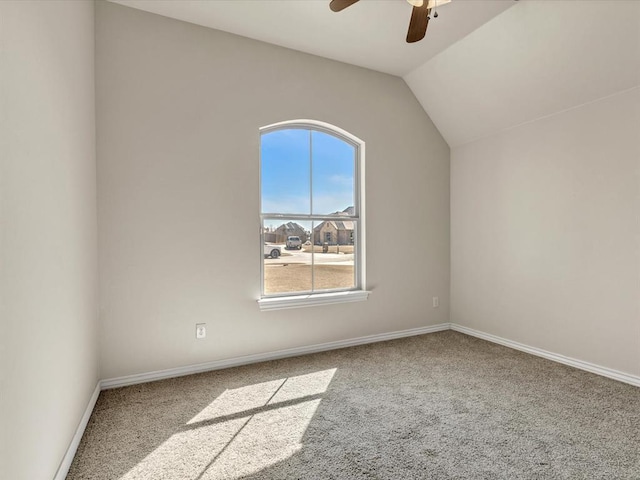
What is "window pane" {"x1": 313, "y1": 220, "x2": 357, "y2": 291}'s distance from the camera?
141 inches

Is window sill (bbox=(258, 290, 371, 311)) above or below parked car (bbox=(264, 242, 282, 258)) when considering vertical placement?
below

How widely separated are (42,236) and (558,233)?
374 centimetres

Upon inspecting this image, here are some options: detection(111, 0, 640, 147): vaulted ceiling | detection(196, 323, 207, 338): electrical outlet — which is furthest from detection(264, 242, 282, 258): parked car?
detection(111, 0, 640, 147): vaulted ceiling

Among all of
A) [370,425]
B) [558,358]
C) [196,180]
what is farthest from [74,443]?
[558,358]

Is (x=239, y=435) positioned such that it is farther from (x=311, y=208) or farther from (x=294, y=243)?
(x=311, y=208)

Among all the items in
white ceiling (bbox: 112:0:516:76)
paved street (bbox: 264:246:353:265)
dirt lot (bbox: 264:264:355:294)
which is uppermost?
white ceiling (bbox: 112:0:516:76)

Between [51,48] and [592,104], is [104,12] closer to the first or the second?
[51,48]

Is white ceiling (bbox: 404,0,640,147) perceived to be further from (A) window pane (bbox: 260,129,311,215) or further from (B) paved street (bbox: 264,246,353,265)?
(B) paved street (bbox: 264,246,353,265)

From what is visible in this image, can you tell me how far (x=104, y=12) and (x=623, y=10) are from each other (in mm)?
3673

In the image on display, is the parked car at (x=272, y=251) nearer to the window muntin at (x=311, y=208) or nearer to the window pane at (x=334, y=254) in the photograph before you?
the window muntin at (x=311, y=208)

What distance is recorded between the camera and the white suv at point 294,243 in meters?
3.42

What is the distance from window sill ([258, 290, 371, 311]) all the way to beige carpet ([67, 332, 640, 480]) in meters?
0.53

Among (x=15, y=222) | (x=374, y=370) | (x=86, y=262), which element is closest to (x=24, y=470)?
(x=15, y=222)

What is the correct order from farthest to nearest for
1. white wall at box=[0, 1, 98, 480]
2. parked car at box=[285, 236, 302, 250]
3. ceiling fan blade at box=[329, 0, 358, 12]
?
parked car at box=[285, 236, 302, 250]
ceiling fan blade at box=[329, 0, 358, 12]
white wall at box=[0, 1, 98, 480]
